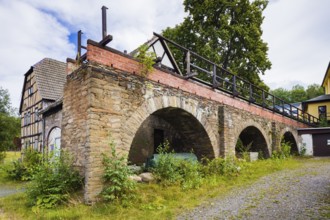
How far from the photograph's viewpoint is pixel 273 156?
44.6 ft

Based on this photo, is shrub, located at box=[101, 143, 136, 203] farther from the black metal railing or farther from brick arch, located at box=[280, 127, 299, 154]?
brick arch, located at box=[280, 127, 299, 154]

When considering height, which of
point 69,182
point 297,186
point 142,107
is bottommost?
point 297,186

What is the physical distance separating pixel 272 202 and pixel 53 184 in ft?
15.9

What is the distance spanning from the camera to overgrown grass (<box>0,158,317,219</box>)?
485 cm

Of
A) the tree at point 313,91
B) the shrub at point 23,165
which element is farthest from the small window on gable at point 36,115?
the tree at point 313,91

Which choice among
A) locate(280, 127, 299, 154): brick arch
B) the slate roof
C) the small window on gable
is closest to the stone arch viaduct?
the slate roof

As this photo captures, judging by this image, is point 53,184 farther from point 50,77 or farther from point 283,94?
point 283,94

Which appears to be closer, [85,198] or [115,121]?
[85,198]

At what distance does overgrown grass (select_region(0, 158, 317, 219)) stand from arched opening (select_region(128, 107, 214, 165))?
205cm

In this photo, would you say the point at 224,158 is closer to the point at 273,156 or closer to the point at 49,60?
the point at 273,156

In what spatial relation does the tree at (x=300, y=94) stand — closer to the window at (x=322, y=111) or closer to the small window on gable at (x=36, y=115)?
the window at (x=322, y=111)

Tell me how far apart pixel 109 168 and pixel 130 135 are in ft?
3.36

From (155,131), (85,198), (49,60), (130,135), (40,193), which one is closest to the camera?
(85,198)

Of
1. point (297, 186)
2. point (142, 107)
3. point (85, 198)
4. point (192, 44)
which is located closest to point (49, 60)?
point (192, 44)
